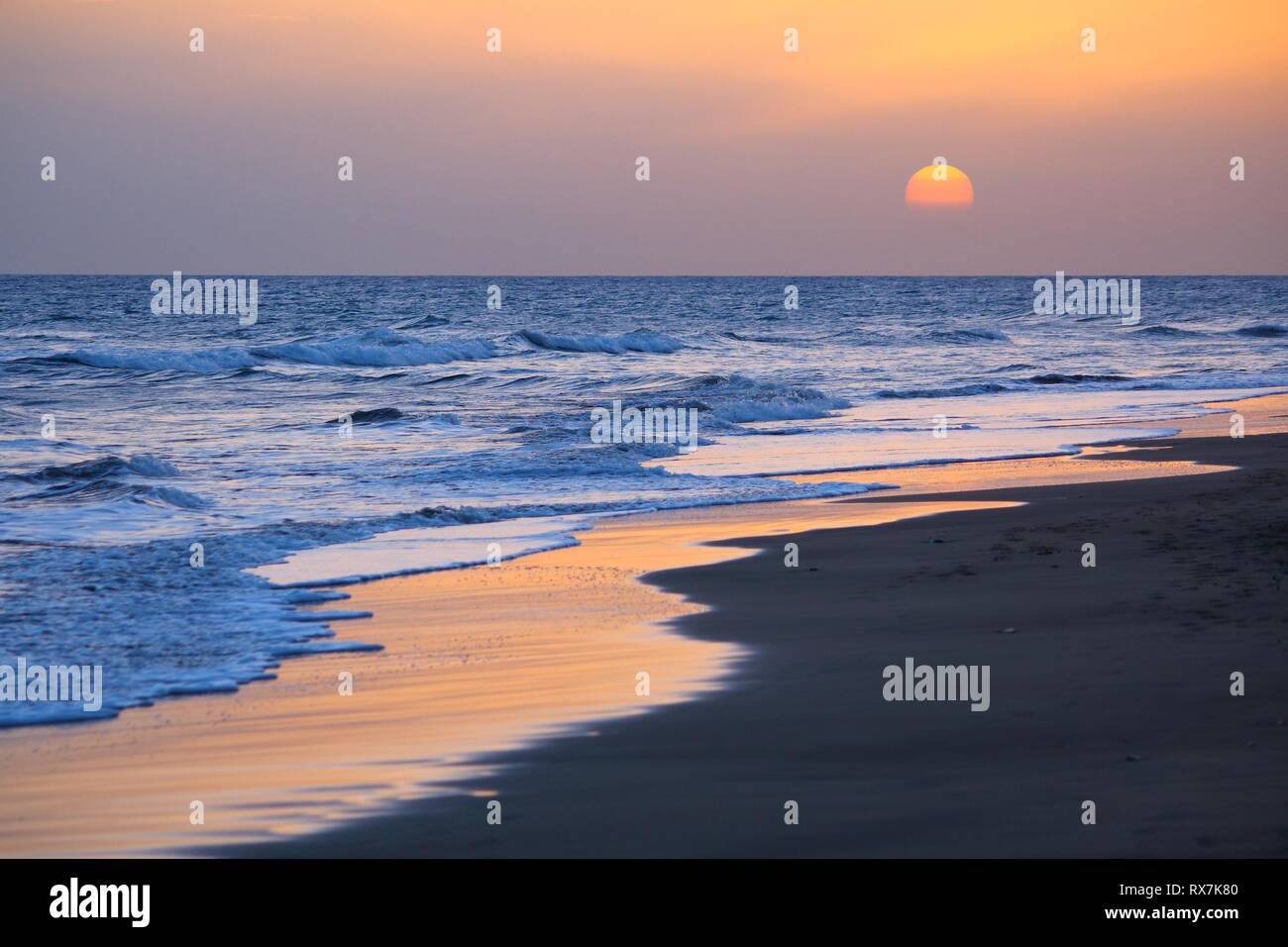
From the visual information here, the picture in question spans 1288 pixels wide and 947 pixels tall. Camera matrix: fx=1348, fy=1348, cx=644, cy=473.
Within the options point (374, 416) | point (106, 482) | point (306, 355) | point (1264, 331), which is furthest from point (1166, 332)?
point (106, 482)

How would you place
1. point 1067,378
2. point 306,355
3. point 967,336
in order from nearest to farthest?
point 1067,378
point 306,355
point 967,336


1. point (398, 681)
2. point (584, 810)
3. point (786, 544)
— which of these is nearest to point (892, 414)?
point (786, 544)

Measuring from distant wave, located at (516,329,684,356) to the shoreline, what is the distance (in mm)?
41806

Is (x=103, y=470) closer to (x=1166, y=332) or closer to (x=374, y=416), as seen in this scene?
(x=374, y=416)

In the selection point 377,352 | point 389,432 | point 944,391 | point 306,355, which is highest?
point 377,352

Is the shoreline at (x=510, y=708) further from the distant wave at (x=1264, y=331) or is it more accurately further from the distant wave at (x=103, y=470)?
the distant wave at (x=1264, y=331)

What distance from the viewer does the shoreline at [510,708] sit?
534cm

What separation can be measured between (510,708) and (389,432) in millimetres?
17981

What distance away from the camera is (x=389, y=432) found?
80.3 feet

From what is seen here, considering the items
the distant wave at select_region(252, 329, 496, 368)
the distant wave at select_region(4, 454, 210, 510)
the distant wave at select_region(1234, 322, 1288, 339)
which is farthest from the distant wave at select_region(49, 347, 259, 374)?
the distant wave at select_region(1234, 322, 1288, 339)

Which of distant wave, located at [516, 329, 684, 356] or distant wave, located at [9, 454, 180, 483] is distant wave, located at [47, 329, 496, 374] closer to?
distant wave, located at [516, 329, 684, 356]

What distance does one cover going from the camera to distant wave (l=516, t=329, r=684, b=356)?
55.4 meters
